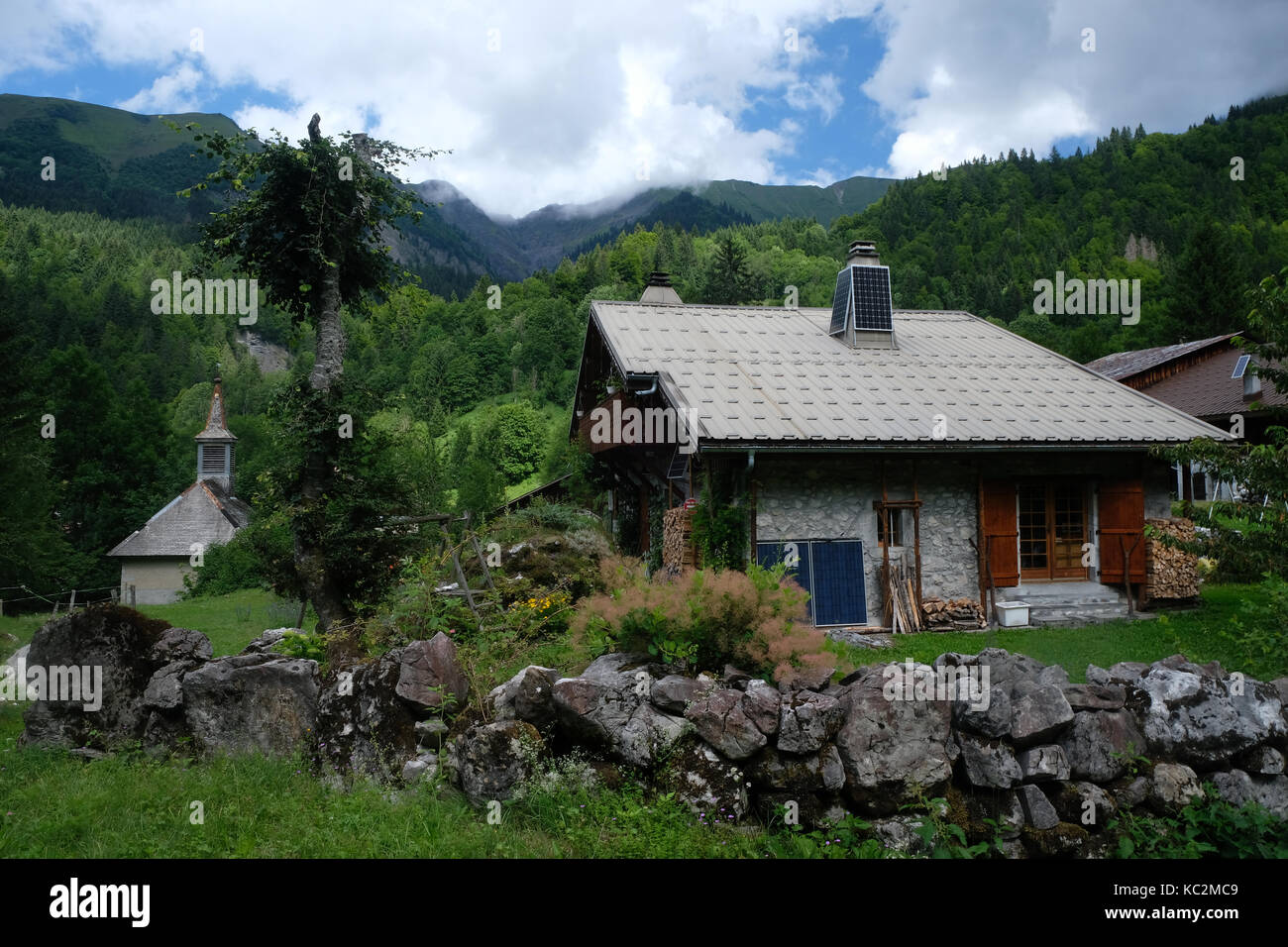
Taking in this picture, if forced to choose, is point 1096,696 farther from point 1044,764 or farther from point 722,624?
point 722,624

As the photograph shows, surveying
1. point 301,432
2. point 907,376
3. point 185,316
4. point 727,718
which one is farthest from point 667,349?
point 185,316

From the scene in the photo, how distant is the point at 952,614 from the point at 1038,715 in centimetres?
862

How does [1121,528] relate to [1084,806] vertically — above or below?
above

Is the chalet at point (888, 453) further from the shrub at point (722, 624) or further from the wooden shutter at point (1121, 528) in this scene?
the shrub at point (722, 624)

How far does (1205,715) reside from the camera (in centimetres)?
630

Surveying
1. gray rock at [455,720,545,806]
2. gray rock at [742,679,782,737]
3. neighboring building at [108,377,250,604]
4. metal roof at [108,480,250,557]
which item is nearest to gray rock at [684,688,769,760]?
gray rock at [742,679,782,737]

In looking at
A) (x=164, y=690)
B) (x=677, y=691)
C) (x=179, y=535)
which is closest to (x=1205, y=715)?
(x=677, y=691)

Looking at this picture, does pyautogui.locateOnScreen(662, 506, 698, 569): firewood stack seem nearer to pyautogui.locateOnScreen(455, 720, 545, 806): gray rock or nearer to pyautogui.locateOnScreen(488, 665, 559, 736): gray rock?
pyautogui.locateOnScreen(488, 665, 559, 736): gray rock

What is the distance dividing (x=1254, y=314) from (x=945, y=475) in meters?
6.33

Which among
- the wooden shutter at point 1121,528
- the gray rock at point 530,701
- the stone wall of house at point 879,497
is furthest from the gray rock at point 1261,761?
the wooden shutter at point 1121,528

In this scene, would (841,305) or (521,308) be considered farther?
(521,308)

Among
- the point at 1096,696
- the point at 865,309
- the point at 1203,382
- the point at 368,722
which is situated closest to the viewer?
the point at 1096,696

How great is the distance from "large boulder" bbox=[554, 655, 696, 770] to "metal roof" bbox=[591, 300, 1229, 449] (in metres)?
6.86

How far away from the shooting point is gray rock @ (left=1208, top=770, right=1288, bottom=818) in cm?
616
